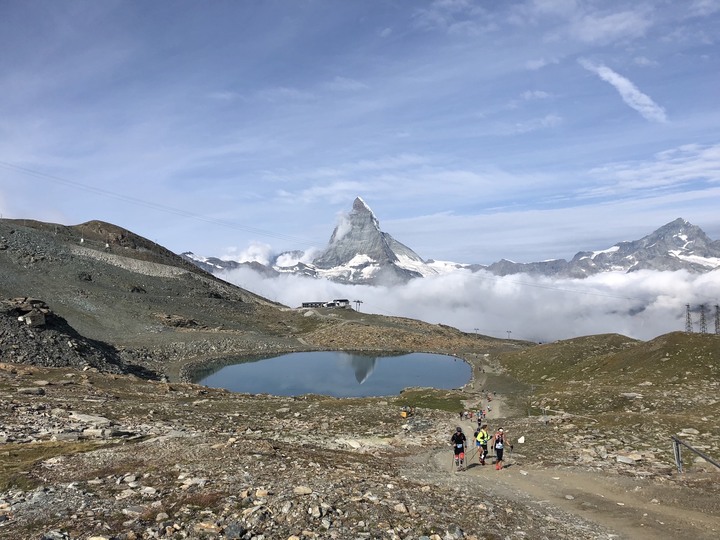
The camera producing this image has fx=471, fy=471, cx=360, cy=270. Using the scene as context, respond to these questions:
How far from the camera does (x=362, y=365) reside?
417 feet

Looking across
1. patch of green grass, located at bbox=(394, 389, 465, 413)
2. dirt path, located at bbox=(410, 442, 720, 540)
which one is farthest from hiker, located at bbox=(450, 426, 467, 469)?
patch of green grass, located at bbox=(394, 389, 465, 413)

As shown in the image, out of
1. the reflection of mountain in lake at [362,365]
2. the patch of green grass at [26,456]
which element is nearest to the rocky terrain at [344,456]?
the patch of green grass at [26,456]

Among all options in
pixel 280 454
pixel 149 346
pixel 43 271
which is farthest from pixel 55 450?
pixel 43 271

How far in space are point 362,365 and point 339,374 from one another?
18.5 m

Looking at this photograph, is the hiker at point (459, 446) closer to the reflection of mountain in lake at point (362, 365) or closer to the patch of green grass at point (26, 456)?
the patch of green grass at point (26, 456)

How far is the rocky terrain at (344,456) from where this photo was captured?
656 inches

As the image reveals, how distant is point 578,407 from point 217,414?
120ft

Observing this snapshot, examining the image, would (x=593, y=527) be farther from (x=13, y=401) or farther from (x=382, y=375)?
(x=382, y=375)

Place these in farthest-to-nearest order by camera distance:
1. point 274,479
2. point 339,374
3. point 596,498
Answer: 1. point 339,374
2. point 596,498
3. point 274,479

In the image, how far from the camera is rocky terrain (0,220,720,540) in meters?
16.7

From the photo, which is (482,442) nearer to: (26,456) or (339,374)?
(26,456)

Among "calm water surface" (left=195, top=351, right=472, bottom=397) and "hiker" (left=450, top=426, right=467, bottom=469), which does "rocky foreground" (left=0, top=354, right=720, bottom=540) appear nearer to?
"hiker" (left=450, top=426, right=467, bottom=469)

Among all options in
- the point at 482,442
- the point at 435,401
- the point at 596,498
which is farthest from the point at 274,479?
the point at 435,401

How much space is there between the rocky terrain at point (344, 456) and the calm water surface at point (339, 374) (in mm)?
20669
